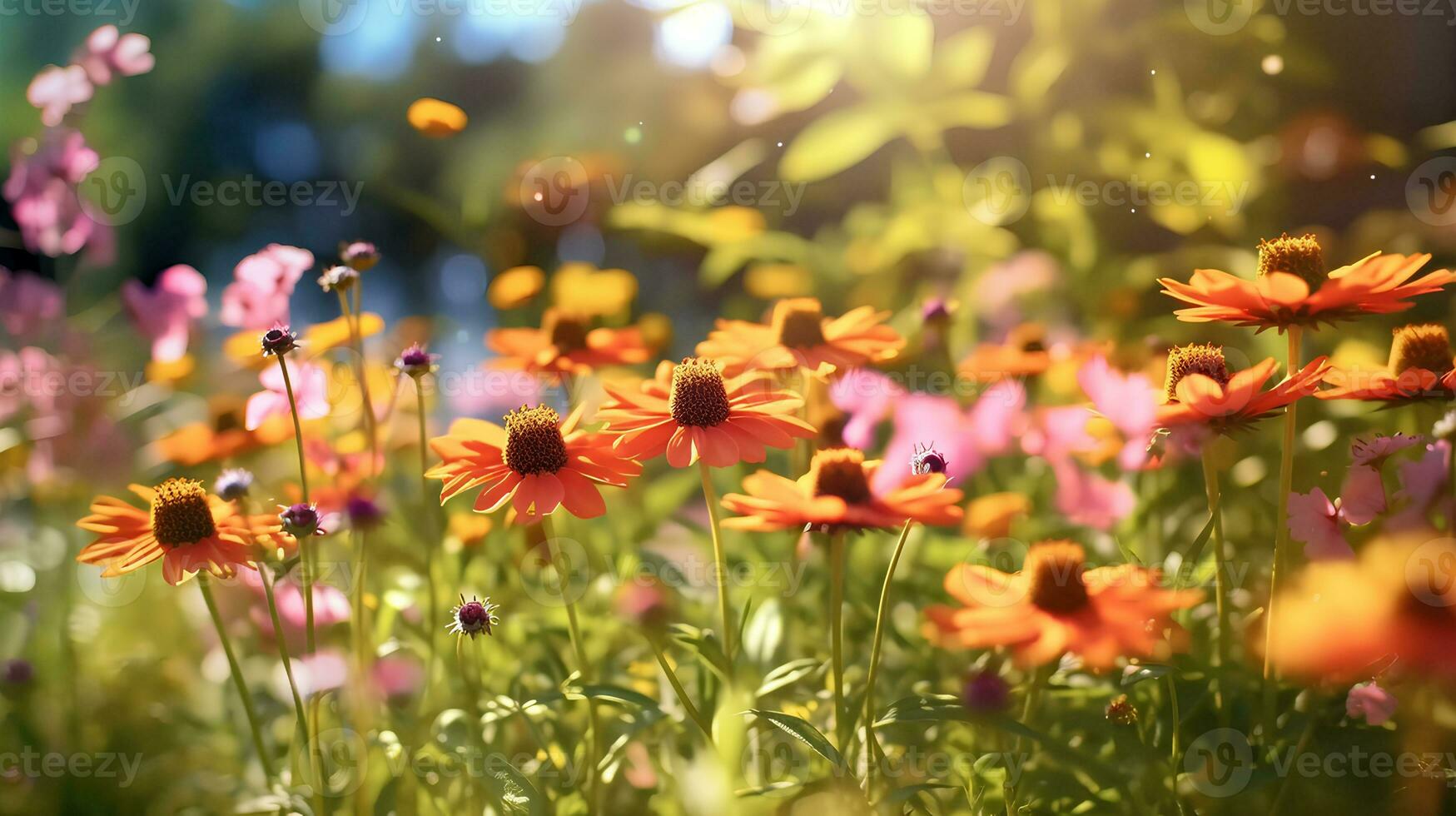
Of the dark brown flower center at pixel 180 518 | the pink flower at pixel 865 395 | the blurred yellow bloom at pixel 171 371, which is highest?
the dark brown flower center at pixel 180 518

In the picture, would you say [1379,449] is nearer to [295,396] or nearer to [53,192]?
[295,396]

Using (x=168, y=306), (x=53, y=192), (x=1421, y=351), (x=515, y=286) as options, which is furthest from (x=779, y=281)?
(x=1421, y=351)

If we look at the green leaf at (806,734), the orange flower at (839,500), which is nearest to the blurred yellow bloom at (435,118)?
the orange flower at (839,500)

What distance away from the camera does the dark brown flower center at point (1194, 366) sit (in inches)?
22.9

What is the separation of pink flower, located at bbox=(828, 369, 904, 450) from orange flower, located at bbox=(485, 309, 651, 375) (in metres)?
0.19

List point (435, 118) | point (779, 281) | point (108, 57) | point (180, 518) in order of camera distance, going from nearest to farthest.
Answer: point (180, 518) < point (435, 118) < point (108, 57) < point (779, 281)

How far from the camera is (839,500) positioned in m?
0.52

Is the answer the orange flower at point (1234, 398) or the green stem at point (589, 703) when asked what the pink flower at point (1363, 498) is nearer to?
the orange flower at point (1234, 398)

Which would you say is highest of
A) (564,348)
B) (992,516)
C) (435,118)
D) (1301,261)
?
(435,118)

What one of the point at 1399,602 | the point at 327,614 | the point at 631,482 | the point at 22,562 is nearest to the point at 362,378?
the point at 327,614

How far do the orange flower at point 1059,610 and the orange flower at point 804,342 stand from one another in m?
0.20

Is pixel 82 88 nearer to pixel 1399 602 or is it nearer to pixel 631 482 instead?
pixel 631 482

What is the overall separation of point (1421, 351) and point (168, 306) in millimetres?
1148

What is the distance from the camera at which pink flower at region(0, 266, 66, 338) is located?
1.16m
